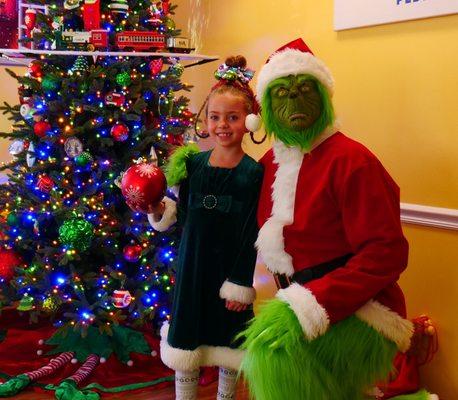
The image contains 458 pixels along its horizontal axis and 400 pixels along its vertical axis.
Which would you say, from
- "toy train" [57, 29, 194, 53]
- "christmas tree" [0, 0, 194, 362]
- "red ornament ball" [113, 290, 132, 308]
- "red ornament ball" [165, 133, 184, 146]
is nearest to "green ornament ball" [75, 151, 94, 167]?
"christmas tree" [0, 0, 194, 362]

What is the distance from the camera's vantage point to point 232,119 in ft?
6.45

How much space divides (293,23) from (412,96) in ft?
2.94

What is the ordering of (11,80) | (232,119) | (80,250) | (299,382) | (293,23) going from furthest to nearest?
(11,80) → (293,23) → (80,250) → (232,119) → (299,382)

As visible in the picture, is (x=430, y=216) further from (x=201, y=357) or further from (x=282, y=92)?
(x=201, y=357)

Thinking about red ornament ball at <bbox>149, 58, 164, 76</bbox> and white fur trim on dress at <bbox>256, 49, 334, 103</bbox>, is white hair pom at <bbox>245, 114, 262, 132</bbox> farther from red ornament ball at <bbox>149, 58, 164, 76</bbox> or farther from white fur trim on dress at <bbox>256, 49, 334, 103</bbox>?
red ornament ball at <bbox>149, 58, 164, 76</bbox>

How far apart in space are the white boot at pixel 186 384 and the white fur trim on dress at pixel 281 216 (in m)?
0.61

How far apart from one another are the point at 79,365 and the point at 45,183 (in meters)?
0.90

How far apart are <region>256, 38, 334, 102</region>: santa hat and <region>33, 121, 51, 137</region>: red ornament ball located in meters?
1.32

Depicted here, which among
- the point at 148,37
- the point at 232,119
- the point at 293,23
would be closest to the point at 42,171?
the point at 148,37

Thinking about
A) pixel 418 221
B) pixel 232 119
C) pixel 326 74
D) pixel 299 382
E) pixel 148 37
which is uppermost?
pixel 148 37

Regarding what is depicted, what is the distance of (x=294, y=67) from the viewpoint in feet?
5.46

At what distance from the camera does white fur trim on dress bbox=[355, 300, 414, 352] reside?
5.12 ft

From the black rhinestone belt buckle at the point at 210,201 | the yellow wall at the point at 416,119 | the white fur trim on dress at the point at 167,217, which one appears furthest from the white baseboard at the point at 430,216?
the white fur trim on dress at the point at 167,217

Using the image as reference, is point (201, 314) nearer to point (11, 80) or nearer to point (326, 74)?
point (326, 74)
